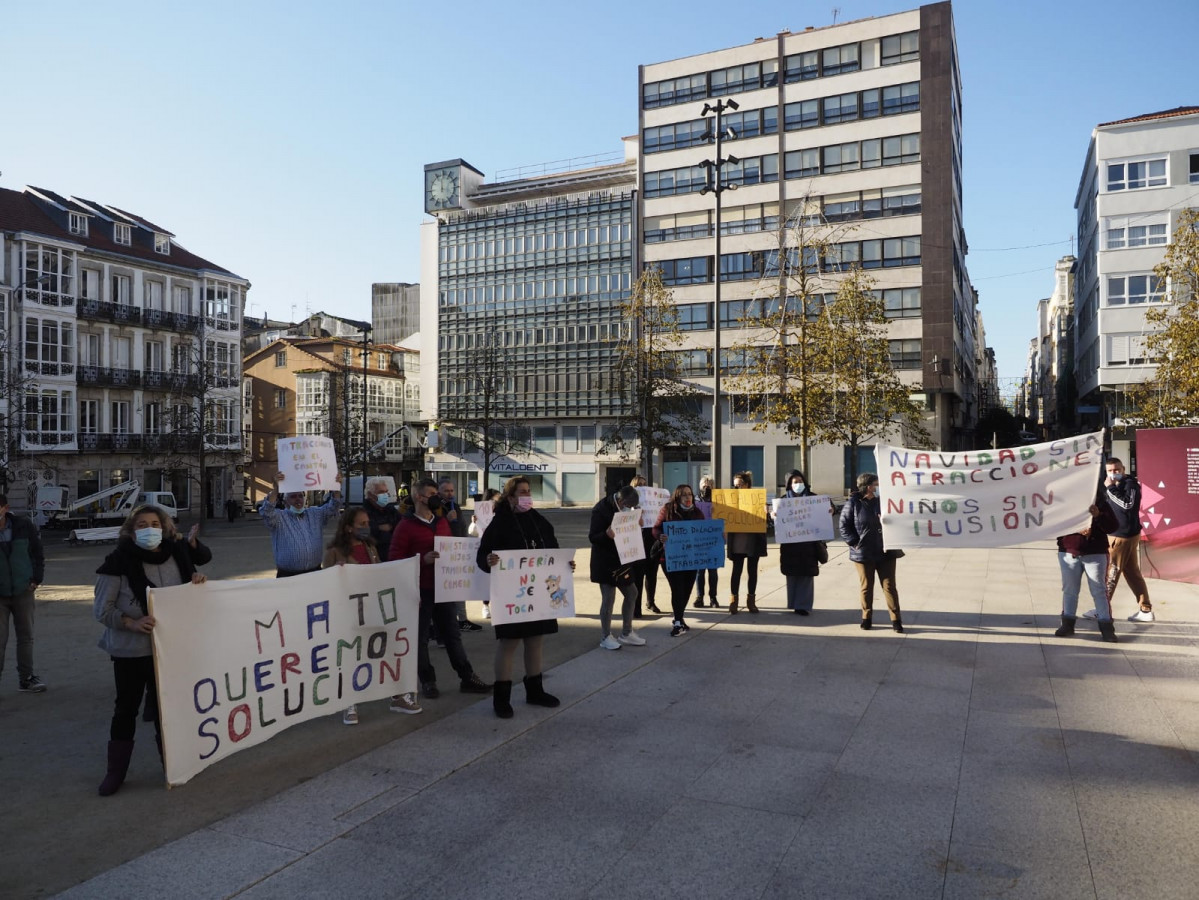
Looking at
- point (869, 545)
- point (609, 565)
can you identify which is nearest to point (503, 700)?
point (609, 565)

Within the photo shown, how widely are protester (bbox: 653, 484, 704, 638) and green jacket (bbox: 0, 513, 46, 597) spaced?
6908 millimetres

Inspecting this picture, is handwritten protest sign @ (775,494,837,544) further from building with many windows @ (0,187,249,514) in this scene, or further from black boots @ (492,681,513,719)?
building with many windows @ (0,187,249,514)

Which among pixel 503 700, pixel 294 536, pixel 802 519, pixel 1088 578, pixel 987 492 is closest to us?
pixel 503 700

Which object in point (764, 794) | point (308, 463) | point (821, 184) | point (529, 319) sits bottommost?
point (764, 794)

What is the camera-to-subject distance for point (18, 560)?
8.50 meters

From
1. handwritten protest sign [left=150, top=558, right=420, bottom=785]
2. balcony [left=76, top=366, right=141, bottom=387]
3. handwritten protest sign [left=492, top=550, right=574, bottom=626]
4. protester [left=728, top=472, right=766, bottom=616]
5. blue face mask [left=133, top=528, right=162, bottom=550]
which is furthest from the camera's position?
balcony [left=76, top=366, right=141, bottom=387]

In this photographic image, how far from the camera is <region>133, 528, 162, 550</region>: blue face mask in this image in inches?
235

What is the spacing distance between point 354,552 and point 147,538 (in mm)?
1835

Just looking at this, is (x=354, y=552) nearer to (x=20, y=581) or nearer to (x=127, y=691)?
(x=127, y=691)

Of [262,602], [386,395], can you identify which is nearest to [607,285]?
[386,395]

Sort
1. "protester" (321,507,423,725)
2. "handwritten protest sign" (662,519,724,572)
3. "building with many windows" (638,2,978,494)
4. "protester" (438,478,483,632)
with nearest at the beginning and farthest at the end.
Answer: "protester" (321,507,423,725) → "protester" (438,478,483,632) → "handwritten protest sign" (662,519,724,572) → "building with many windows" (638,2,978,494)

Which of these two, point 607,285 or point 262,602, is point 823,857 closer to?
point 262,602

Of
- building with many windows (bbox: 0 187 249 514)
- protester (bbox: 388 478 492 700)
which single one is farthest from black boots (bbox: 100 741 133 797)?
building with many windows (bbox: 0 187 249 514)

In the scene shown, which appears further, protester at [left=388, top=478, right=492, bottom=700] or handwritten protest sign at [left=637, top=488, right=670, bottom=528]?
handwritten protest sign at [left=637, top=488, right=670, bottom=528]
